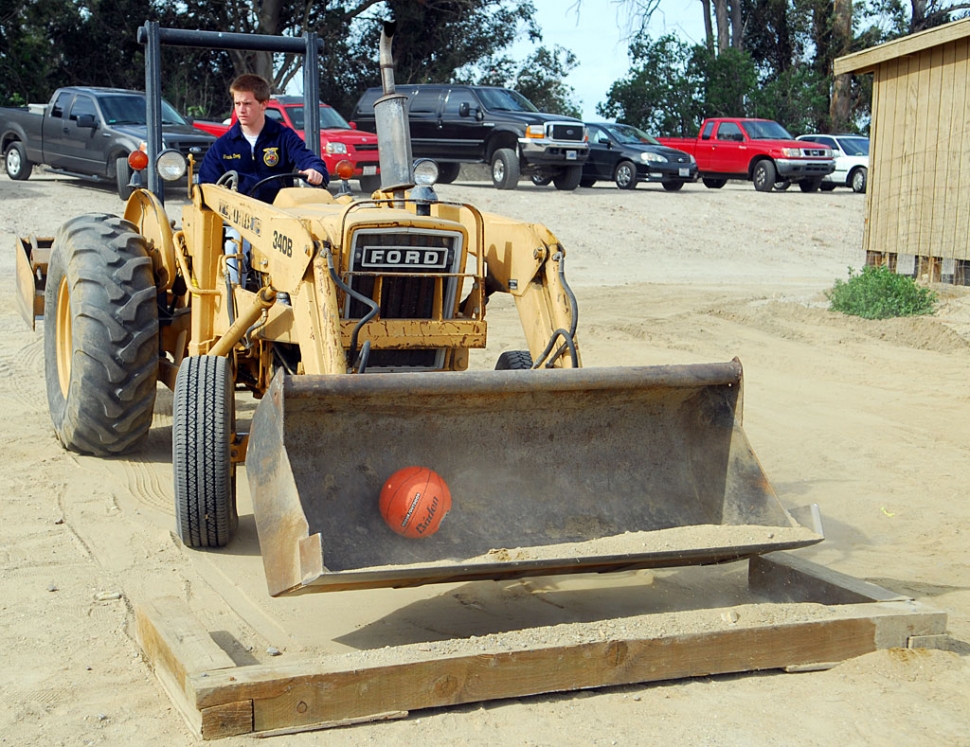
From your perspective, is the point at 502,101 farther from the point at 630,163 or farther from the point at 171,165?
the point at 171,165

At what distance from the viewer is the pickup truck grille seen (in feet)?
72.2

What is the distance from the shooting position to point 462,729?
3809 millimetres

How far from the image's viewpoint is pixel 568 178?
22.9 metres

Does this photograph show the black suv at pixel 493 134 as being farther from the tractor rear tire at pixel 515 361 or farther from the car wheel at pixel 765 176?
the tractor rear tire at pixel 515 361

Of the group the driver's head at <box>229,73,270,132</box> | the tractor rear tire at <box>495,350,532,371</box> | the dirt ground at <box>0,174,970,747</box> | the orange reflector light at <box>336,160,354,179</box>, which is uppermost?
the driver's head at <box>229,73,270,132</box>

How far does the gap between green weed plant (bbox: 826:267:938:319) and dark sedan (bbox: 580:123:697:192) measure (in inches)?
458

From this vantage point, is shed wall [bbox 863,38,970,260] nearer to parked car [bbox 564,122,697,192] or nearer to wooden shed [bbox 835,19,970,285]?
wooden shed [bbox 835,19,970,285]

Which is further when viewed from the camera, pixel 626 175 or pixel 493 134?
pixel 626 175

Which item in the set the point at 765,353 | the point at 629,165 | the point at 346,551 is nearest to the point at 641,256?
the point at 629,165

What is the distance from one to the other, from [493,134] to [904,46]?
34.4 ft

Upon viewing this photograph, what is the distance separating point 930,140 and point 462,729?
10915 millimetres

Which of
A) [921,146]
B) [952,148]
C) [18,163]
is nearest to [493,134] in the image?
[18,163]

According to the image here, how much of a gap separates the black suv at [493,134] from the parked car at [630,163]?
1349 millimetres

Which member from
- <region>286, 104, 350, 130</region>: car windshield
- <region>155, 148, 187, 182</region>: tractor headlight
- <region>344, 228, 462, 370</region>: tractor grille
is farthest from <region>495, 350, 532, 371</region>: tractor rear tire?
<region>286, 104, 350, 130</region>: car windshield
